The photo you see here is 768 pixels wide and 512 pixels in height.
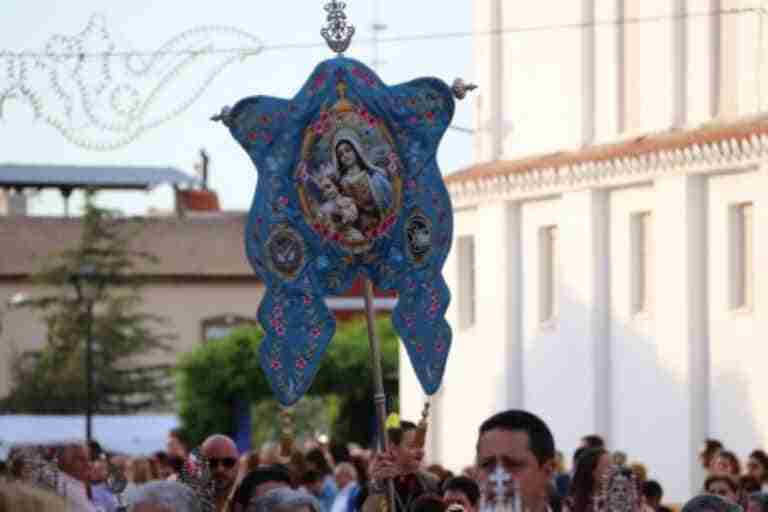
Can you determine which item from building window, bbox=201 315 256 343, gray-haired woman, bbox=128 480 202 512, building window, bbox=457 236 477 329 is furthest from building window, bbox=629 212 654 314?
building window, bbox=201 315 256 343

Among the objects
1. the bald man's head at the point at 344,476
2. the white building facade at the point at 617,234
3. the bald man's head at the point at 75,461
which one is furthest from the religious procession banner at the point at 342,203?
the white building facade at the point at 617,234

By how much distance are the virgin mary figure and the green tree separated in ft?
203

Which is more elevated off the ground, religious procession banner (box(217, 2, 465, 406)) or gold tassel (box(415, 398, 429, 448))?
religious procession banner (box(217, 2, 465, 406))

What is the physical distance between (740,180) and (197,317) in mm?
45934

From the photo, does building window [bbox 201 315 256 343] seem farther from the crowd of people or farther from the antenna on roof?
the crowd of people

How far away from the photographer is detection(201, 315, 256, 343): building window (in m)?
87.2

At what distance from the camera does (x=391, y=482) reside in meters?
14.8

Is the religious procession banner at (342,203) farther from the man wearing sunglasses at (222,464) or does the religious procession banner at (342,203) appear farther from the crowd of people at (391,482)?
the man wearing sunglasses at (222,464)

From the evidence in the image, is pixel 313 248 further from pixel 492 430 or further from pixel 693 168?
pixel 693 168

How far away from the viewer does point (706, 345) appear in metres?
45.0

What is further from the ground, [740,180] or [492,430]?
[740,180]

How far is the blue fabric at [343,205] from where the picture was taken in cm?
1457

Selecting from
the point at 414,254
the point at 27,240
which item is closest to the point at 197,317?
the point at 27,240

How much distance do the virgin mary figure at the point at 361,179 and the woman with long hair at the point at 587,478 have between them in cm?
156
